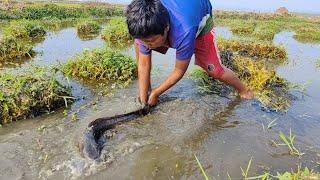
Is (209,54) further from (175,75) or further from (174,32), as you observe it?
(174,32)

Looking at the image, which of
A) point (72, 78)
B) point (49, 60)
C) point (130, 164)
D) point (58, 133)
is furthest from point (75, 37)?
point (130, 164)

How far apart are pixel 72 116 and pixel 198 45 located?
1747mm

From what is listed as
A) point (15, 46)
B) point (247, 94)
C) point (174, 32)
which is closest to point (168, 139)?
point (174, 32)

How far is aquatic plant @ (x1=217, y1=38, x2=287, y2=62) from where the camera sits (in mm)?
9711

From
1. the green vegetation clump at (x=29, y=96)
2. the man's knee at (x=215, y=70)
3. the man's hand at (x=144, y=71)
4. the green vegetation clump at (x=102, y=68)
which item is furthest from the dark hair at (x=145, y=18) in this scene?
the green vegetation clump at (x=102, y=68)

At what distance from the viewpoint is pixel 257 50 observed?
32.4 feet

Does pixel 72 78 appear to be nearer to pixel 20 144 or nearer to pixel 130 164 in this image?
pixel 20 144

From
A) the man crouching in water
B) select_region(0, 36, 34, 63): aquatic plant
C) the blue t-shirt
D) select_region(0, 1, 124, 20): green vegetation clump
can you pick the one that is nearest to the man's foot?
the man crouching in water

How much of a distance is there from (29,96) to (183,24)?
2.20m

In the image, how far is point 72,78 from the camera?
20.9 ft

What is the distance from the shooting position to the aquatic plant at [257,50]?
31.9 feet

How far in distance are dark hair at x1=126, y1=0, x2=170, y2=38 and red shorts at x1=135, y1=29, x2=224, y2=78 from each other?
979 mm

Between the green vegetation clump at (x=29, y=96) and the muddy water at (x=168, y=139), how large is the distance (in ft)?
0.48

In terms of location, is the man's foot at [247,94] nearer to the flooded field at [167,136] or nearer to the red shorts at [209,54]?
the flooded field at [167,136]
